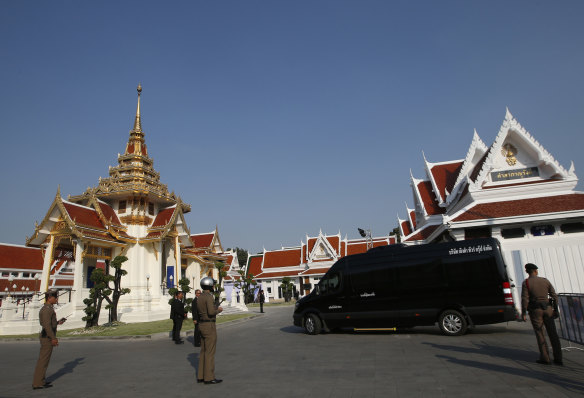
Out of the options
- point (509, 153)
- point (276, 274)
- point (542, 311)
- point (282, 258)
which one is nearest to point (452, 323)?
point (542, 311)

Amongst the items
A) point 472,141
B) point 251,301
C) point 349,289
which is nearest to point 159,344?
point 349,289

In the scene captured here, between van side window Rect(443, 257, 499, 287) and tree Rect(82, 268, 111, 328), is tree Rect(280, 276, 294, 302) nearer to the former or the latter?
tree Rect(82, 268, 111, 328)

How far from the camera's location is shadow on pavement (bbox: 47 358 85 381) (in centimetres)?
742

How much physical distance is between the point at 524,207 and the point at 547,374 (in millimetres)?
11145

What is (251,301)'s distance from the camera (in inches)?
1890

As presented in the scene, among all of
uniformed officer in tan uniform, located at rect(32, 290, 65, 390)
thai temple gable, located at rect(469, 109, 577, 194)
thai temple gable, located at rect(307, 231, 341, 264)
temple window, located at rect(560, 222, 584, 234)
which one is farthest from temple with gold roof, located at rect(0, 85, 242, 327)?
temple window, located at rect(560, 222, 584, 234)

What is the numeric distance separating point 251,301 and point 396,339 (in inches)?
1570

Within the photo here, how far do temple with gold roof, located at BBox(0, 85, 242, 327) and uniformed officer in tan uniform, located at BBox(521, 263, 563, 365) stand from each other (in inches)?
796

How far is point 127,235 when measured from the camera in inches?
1037

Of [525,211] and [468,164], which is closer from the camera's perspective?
[525,211]

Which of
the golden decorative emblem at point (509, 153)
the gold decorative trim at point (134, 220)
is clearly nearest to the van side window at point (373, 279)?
the golden decorative emblem at point (509, 153)

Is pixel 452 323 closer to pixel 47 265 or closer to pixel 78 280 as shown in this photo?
pixel 78 280

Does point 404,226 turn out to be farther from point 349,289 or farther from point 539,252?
point 349,289

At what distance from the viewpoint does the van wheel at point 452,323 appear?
10078 millimetres
